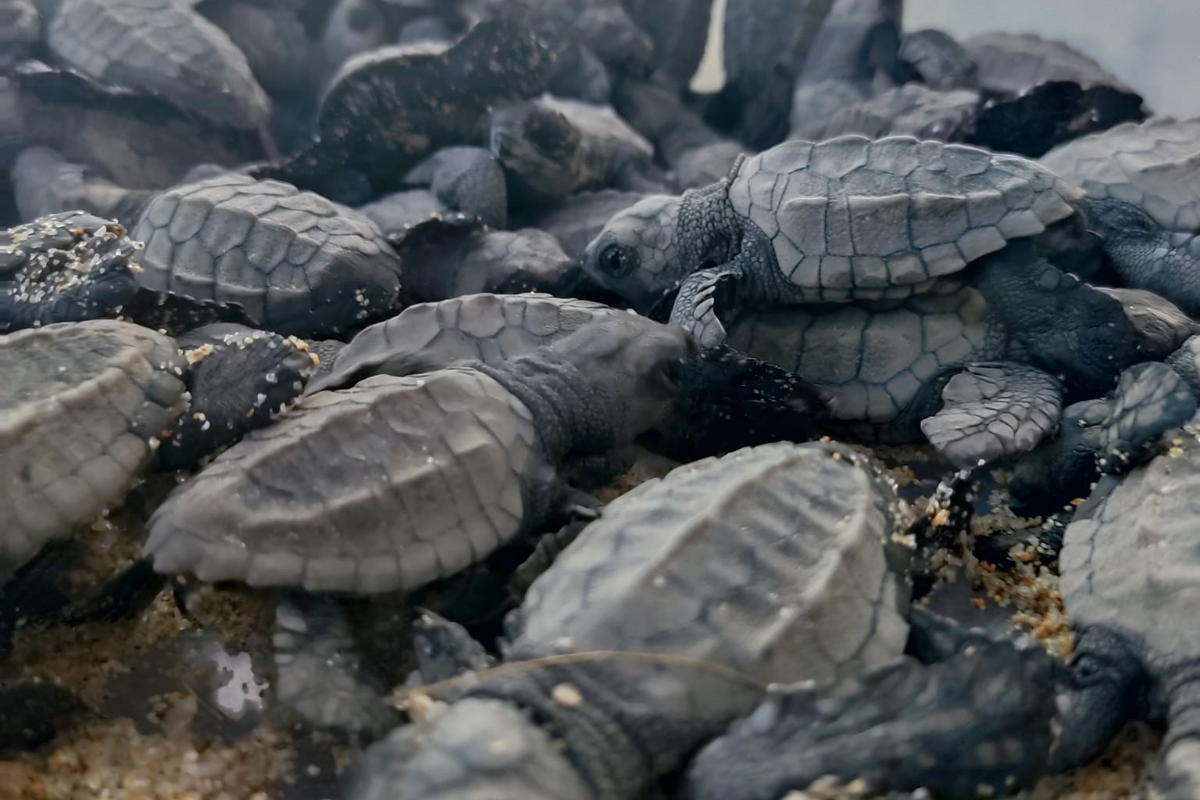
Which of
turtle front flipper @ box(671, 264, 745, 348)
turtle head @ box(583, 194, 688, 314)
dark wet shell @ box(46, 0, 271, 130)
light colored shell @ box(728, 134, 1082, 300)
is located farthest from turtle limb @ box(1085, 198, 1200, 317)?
dark wet shell @ box(46, 0, 271, 130)

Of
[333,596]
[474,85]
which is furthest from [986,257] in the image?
[474,85]

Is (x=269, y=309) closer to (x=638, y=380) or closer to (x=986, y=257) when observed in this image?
(x=638, y=380)

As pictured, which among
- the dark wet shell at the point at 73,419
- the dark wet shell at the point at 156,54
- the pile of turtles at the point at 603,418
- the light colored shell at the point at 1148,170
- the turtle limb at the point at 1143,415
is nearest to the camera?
the pile of turtles at the point at 603,418

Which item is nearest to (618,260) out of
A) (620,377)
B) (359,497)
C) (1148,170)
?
(620,377)

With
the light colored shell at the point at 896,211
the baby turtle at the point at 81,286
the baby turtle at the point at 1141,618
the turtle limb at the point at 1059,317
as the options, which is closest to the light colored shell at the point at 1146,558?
the baby turtle at the point at 1141,618

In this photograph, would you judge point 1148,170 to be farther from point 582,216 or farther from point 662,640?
point 662,640

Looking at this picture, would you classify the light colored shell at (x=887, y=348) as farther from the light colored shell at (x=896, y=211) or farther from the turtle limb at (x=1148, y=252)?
the turtle limb at (x=1148, y=252)
